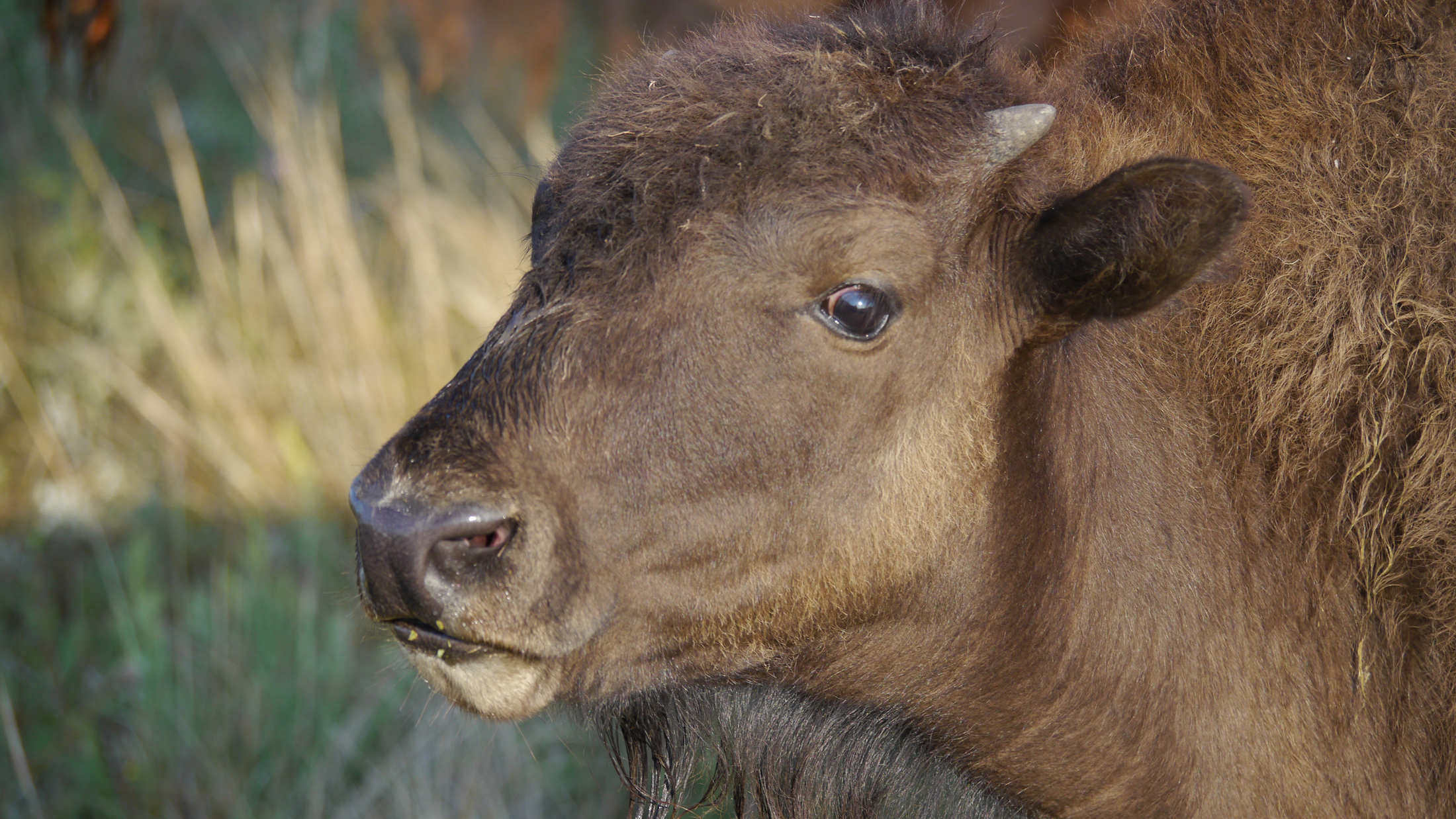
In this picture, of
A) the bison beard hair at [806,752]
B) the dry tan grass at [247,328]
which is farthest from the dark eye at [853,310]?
the dry tan grass at [247,328]

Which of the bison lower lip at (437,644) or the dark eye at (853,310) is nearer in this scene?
the bison lower lip at (437,644)

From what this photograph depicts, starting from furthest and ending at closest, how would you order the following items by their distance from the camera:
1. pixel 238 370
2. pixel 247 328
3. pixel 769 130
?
pixel 247 328
pixel 238 370
pixel 769 130

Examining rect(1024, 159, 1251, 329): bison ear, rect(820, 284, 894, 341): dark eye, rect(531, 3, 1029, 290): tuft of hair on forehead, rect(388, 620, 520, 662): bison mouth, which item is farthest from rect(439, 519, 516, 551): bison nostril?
rect(1024, 159, 1251, 329): bison ear

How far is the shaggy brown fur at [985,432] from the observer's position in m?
2.53

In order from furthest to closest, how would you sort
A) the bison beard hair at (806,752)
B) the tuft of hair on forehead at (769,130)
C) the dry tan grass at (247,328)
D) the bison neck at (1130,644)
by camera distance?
the dry tan grass at (247,328) < the bison beard hair at (806,752) < the bison neck at (1130,644) < the tuft of hair on forehead at (769,130)

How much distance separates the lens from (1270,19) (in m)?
3.03

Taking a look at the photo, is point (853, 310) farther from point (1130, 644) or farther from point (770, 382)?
point (1130, 644)

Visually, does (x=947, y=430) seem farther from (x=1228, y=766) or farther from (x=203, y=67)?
(x=203, y=67)

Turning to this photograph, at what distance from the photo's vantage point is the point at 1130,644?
2766 mm

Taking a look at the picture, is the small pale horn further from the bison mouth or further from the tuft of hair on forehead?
the bison mouth

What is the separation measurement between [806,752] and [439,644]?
1.05m

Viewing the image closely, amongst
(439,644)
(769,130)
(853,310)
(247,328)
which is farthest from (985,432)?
(247,328)

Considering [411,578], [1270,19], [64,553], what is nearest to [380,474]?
[411,578]

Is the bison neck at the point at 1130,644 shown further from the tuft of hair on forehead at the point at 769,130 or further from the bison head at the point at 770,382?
the tuft of hair on forehead at the point at 769,130
